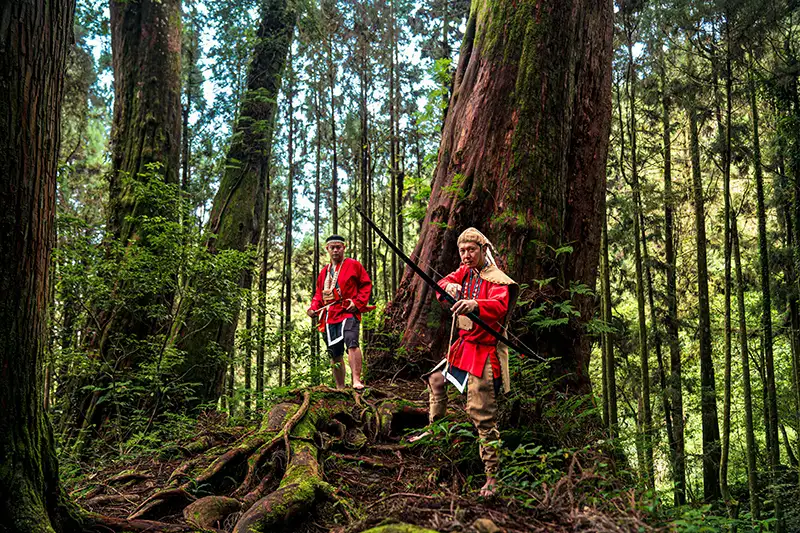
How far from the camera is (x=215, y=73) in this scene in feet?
44.3

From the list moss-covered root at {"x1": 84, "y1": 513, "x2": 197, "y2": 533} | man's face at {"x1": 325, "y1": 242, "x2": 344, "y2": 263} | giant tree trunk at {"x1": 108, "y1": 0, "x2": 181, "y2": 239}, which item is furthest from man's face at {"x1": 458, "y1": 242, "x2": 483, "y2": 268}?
giant tree trunk at {"x1": 108, "y1": 0, "x2": 181, "y2": 239}

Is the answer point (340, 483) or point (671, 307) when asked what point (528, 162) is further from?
point (671, 307)

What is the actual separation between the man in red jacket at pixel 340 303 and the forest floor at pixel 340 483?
965mm

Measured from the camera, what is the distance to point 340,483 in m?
3.90

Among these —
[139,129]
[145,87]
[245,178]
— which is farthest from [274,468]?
[145,87]

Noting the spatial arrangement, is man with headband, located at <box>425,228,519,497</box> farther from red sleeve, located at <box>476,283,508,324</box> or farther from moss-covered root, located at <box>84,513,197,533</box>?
moss-covered root, located at <box>84,513,197,533</box>

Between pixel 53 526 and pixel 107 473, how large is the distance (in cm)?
289

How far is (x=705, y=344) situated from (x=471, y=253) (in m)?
12.1

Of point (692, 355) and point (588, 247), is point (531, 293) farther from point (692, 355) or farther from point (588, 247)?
point (692, 355)

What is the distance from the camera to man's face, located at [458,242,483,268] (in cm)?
414

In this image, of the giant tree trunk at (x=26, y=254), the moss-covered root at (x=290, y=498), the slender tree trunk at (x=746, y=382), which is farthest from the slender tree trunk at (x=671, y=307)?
the giant tree trunk at (x=26, y=254)

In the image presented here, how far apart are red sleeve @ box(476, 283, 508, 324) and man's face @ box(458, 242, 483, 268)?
1.00 feet

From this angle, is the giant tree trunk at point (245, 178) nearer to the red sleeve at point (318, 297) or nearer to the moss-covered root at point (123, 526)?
the red sleeve at point (318, 297)

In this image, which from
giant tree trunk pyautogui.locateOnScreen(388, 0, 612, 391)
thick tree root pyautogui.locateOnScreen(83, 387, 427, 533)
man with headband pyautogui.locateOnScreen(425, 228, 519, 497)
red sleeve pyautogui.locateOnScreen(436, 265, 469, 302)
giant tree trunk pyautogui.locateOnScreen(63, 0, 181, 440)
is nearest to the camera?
thick tree root pyautogui.locateOnScreen(83, 387, 427, 533)
